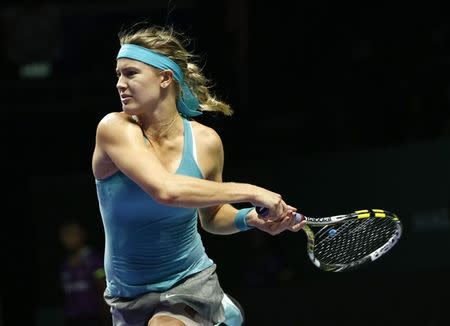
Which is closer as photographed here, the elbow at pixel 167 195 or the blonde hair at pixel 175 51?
the elbow at pixel 167 195

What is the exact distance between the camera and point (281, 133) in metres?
9.00

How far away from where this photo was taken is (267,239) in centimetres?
828

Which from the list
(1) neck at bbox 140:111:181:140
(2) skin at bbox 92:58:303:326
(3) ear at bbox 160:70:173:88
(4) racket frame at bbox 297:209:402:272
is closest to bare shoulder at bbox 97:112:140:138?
(2) skin at bbox 92:58:303:326

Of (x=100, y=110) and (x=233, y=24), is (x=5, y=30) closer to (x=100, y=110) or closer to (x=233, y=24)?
(x=100, y=110)

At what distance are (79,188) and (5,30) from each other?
1897mm

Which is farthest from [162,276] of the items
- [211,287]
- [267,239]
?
[267,239]

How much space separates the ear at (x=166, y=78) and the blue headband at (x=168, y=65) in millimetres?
20

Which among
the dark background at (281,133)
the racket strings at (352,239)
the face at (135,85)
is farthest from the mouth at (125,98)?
the dark background at (281,133)

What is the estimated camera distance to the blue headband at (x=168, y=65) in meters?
3.77

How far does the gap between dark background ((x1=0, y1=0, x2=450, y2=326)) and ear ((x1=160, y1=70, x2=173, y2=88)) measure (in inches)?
154

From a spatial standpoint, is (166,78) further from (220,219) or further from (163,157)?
(220,219)

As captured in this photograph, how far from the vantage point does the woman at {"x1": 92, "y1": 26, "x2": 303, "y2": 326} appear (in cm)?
360

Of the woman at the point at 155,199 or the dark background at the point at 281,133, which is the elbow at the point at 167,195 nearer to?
the woman at the point at 155,199

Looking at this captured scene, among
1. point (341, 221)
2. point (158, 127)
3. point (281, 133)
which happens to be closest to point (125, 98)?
point (158, 127)
